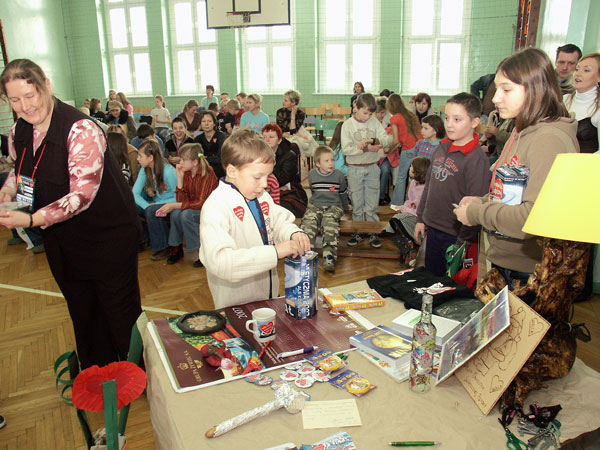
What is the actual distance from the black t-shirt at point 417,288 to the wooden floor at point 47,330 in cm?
123

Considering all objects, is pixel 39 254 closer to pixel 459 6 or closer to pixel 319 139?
pixel 319 139

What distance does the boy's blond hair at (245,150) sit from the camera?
1.73 metres

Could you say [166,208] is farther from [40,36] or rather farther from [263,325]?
[40,36]

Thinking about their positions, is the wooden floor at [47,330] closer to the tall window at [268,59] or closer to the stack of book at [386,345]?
the stack of book at [386,345]

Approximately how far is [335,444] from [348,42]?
10917 mm

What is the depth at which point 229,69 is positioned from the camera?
11.6 m

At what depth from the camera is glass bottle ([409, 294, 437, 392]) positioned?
3.67 ft

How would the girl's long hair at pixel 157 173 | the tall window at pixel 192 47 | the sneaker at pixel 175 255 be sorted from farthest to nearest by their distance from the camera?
the tall window at pixel 192 47, the girl's long hair at pixel 157 173, the sneaker at pixel 175 255

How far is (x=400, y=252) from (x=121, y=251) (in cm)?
274

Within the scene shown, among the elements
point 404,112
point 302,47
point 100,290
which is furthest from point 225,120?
point 100,290

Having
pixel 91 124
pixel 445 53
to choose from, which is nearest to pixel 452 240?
pixel 91 124

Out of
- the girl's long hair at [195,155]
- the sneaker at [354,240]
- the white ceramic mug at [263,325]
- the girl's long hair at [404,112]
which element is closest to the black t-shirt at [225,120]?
the girl's long hair at [404,112]

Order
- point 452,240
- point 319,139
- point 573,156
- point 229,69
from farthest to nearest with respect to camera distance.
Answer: point 229,69 → point 319,139 → point 452,240 → point 573,156

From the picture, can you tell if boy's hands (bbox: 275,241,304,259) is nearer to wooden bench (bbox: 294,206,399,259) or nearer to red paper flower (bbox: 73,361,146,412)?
red paper flower (bbox: 73,361,146,412)
